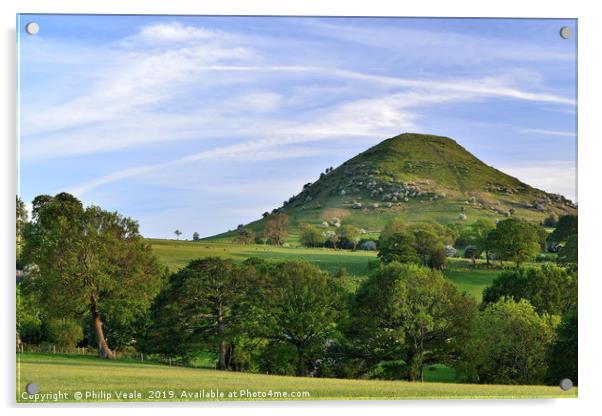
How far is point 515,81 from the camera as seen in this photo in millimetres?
14312

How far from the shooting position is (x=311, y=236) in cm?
1512

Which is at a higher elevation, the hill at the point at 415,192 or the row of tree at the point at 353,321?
the hill at the point at 415,192

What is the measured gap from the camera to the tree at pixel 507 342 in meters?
14.8

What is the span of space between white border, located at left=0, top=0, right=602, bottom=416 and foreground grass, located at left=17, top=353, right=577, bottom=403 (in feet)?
0.48

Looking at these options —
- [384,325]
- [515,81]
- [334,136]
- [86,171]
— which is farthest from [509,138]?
[86,171]

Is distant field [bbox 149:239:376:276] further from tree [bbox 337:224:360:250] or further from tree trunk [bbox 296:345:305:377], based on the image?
tree trunk [bbox 296:345:305:377]

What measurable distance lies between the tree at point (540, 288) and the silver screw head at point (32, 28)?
28.7 feet

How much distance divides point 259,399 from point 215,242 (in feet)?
9.48

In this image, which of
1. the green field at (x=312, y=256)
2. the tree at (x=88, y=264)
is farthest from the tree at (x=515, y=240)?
the tree at (x=88, y=264)

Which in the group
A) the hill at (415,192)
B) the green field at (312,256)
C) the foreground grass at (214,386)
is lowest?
the foreground grass at (214,386)

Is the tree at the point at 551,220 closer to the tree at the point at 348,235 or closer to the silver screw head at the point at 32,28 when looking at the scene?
the tree at the point at 348,235

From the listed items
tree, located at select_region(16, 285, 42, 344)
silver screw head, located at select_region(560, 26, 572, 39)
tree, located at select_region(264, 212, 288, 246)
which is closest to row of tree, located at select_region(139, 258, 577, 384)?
tree, located at select_region(264, 212, 288, 246)

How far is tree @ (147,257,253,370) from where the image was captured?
15.2 meters
